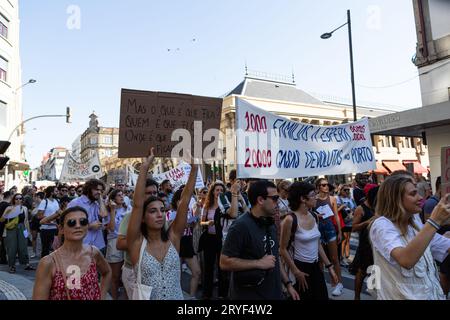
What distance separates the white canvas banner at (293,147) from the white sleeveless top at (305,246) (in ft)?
5.26

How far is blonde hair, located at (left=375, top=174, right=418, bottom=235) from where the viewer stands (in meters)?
2.64

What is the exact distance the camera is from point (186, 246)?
6.32m

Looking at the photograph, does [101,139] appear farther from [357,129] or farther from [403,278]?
[403,278]

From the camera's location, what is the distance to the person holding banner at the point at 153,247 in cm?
287

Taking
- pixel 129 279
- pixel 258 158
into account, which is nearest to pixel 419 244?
pixel 129 279

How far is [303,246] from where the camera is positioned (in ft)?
13.7

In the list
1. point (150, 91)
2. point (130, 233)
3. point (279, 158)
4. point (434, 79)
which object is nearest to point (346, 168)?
point (279, 158)

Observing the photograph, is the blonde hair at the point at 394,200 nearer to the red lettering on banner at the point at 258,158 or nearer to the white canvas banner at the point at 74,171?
the red lettering on banner at the point at 258,158

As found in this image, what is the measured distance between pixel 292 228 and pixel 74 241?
223 centimetres

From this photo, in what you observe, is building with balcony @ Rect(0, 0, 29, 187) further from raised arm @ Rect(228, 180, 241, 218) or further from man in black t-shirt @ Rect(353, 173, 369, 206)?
raised arm @ Rect(228, 180, 241, 218)

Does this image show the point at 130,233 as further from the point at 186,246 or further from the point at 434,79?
the point at 434,79

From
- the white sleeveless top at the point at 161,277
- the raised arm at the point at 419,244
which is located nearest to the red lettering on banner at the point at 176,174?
the white sleeveless top at the point at 161,277

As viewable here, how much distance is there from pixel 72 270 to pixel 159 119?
72.6 inches

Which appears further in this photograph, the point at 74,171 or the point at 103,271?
the point at 74,171
